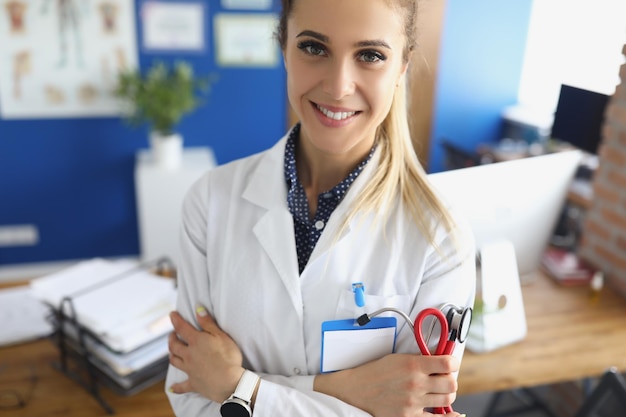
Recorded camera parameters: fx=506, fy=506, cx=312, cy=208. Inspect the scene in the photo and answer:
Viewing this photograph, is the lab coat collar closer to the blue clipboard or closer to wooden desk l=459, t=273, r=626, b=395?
the blue clipboard

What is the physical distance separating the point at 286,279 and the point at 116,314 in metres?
0.58

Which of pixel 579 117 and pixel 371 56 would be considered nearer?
pixel 371 56

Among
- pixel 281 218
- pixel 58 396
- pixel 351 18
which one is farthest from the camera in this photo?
pixel 58 396

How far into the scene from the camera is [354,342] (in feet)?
3.20

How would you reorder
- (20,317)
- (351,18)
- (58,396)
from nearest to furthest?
(351,18)
(58,396)
(20,317)

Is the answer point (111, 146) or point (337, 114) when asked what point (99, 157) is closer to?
point (111, 146)

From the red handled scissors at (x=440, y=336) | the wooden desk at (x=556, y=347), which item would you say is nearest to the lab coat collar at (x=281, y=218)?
the red handled scissors at (x=440, y=336)

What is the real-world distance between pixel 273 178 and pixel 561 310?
3.68ft

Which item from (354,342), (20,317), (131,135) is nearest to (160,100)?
(131,135)

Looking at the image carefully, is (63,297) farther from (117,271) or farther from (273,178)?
(273,178)

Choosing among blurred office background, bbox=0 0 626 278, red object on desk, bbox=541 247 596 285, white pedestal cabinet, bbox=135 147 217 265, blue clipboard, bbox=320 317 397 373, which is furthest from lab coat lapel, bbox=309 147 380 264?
blurred office background, bbox=0 0 626 278

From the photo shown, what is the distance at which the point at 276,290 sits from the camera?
101 centimetres

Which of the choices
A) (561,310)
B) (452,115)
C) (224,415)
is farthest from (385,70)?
(452,115)

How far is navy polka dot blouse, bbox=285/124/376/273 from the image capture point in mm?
1042
